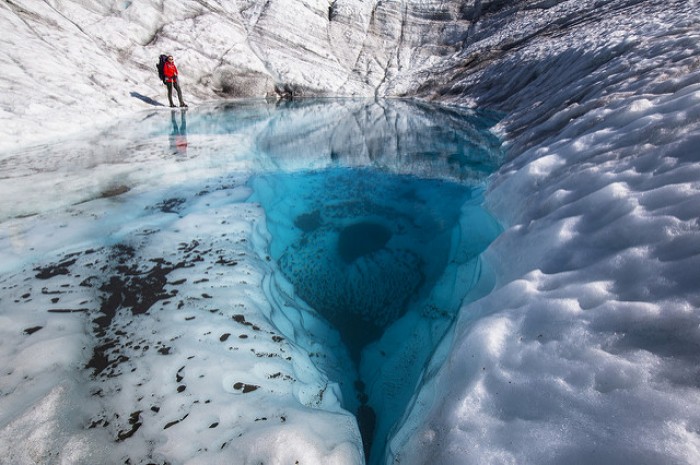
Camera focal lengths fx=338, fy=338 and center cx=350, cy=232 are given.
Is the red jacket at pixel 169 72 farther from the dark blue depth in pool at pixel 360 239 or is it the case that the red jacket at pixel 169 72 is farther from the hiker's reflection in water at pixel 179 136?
the dark blue depth in pool at pixel 360 239

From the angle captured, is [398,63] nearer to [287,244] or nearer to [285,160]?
[285,160]

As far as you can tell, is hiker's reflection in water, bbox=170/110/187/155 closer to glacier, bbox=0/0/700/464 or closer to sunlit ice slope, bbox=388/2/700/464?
glacier, bbox=0/0/700/464

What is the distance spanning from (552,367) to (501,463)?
0.50 meters

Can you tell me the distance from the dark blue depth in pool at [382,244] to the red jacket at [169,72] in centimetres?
795

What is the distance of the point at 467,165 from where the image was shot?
6.41 meters

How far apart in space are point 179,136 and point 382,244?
6919mm

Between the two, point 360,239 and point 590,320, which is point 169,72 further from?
point 590,320

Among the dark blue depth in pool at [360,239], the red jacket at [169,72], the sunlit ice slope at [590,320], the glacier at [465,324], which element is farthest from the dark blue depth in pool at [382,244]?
the red jacket at [169,72]

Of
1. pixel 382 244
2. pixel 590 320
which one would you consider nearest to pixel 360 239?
pixel 382 244

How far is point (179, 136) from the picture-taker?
8.55 metres

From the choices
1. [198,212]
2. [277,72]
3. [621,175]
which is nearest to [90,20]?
[277,72]

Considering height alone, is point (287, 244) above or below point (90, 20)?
below

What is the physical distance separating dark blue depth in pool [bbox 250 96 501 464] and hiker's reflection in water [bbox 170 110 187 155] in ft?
5.64

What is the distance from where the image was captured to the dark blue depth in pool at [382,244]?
2736mm
